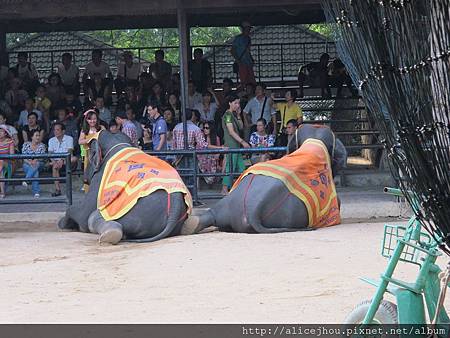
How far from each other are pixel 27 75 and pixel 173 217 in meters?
8.37

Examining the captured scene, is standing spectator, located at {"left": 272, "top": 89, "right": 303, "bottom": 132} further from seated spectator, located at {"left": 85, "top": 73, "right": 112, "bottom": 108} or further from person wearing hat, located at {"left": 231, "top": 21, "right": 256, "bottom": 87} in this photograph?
seated spectator, located at {"left": 85, "top": 73, "right": 112, "bottom": 108}

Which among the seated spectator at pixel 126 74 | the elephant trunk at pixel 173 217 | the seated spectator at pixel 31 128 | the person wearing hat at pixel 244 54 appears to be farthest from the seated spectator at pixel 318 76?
the elephant trunk at pixel 173 217

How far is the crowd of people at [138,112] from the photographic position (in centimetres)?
1363

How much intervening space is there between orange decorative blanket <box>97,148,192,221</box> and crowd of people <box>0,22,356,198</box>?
3.19ft

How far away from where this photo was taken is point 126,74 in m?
17.8

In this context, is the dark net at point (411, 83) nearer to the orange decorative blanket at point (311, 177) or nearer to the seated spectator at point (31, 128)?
the orange decorative blanket at point (311, 177)

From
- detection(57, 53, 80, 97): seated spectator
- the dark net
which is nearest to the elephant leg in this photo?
the dark net

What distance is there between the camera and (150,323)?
5.99m

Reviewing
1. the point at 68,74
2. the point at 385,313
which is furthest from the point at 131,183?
the point at 68,74

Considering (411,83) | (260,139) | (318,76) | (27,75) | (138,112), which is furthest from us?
(318,76)

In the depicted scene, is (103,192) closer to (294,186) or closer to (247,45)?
(294,186)

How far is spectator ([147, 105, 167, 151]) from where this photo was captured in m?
13.6

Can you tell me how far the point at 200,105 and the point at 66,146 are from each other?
2525mm

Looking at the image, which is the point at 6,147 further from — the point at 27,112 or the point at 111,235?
the point at 111,235
